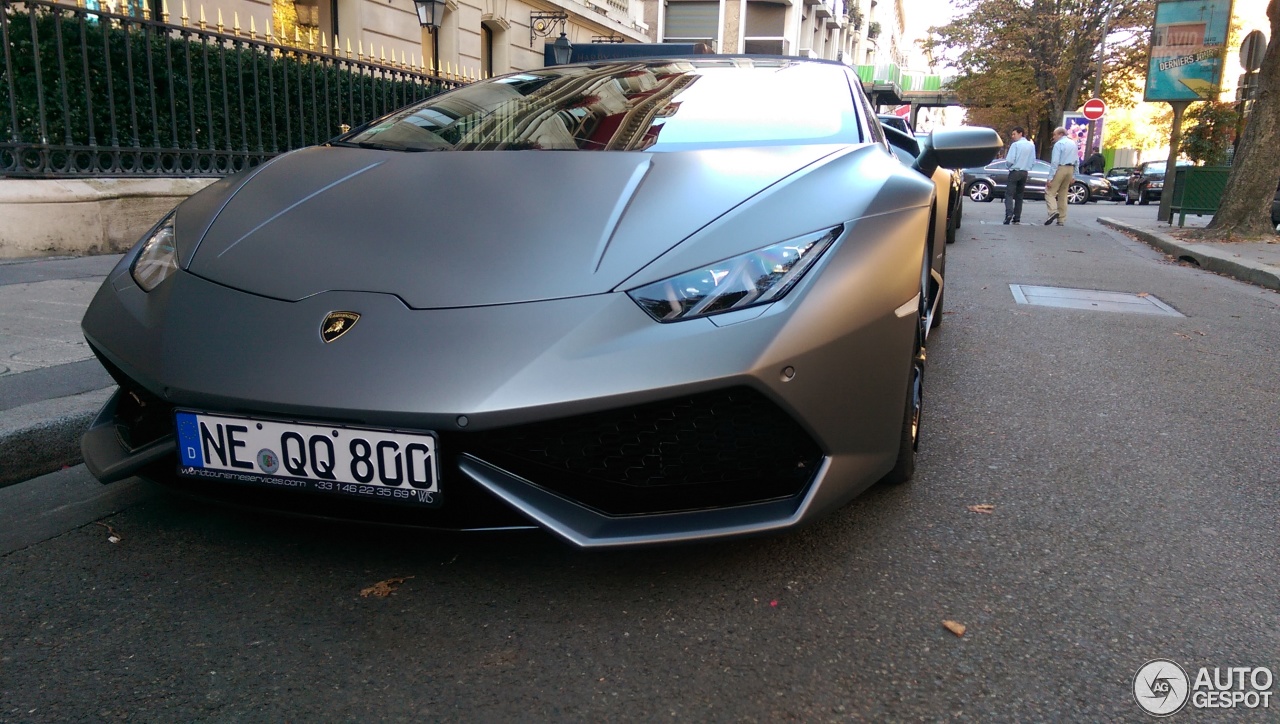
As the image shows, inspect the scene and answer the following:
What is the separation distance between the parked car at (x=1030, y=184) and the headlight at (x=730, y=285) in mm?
20673

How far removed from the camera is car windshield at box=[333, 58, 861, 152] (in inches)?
102

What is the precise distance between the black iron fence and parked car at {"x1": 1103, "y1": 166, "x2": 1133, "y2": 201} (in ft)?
102

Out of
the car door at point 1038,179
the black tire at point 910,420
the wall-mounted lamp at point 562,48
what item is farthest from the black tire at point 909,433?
the car door at point 1038,179

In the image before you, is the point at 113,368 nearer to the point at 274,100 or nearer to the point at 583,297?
the point at 583,297

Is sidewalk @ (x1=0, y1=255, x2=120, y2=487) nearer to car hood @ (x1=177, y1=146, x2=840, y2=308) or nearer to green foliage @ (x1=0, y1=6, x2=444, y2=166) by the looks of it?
car hood @ (x1=177, y1=146, x2=840, y2=308)

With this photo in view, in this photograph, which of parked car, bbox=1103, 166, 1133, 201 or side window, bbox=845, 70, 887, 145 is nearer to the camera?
side window, bbox=845, 70, 887, 145

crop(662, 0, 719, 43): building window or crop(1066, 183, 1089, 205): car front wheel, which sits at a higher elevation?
crop(662, 0, 719, 43): building window

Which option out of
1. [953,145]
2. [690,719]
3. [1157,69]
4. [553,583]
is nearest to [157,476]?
[553,583]

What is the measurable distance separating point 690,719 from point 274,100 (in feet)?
23.0

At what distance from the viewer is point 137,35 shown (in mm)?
6043

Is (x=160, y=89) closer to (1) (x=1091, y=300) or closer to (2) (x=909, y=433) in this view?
(2) (x=909, y=433)

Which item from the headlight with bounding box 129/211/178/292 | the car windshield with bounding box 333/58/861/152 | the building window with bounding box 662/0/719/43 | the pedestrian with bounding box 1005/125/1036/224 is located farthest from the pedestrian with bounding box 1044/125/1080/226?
the building window with bounding box 662/0/719/43

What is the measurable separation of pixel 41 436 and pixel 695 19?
34936mm

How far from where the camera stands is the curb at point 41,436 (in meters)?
2.51
